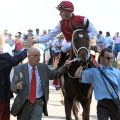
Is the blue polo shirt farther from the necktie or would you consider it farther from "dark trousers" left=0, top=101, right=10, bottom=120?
"dark trousers" left=0, top=101, right=10, bottom=120

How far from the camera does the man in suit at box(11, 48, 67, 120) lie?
8.06 metres

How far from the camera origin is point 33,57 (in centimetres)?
814

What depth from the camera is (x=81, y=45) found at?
903 centimetres

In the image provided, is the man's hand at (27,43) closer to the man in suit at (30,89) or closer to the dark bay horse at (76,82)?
the dark bay horse at (76,82)

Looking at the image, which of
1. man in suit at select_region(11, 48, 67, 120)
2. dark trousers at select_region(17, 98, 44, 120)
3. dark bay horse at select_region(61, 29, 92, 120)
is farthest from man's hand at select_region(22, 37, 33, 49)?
dark trousers at select_region(17, 98, 44, 120)

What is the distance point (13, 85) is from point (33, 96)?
0.35 meters

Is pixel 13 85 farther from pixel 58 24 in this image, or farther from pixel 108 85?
pixel 58 24

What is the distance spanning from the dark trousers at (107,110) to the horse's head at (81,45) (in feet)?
3.54

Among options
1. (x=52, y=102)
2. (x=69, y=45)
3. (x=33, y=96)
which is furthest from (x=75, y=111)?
(x=52, y=102)

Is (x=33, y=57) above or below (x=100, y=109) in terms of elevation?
above

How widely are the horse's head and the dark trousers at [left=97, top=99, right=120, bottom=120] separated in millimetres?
1080

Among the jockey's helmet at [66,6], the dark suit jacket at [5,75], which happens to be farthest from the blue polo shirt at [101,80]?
the jockey's helmet at [66,6]

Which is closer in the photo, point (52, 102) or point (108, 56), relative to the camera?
point (108, 56)

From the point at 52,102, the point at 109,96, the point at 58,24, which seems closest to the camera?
the point at 109,96
